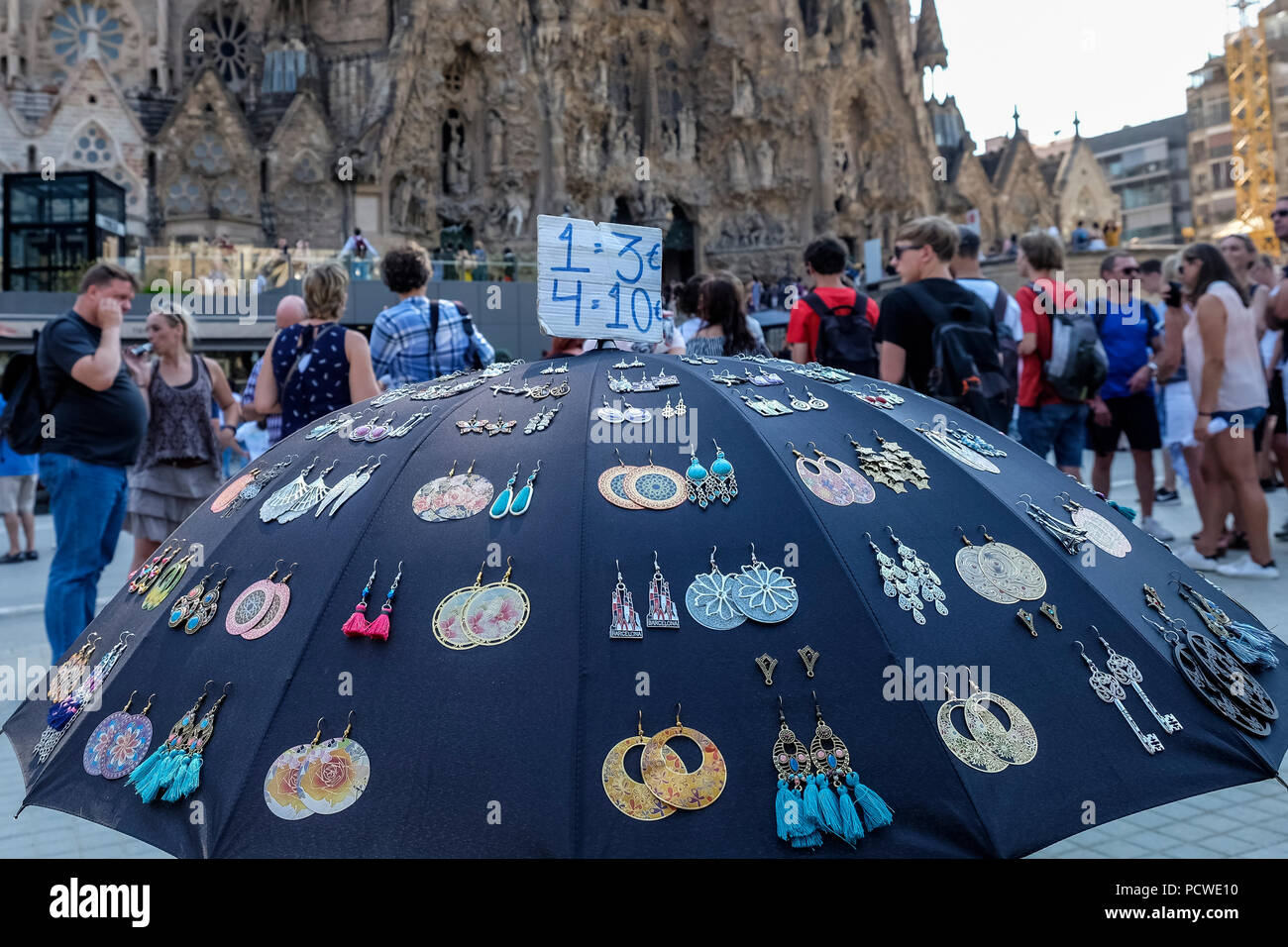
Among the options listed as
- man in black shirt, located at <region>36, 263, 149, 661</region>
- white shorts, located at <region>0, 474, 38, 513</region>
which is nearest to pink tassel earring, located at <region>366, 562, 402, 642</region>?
man in black shirt, located at <region>36, 263, 149, 661</region>

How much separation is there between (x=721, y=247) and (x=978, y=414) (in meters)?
33.3

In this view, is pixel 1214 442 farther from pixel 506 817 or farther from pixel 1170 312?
pixel 506 817

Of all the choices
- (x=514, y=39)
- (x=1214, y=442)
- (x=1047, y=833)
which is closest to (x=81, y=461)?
(x=1047, y=833)

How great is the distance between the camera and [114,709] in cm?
249

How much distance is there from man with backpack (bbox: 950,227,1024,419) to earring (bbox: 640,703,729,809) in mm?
4077

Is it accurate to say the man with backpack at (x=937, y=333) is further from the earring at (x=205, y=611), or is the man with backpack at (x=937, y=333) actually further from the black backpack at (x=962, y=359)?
the earring at (x=205, y=611)

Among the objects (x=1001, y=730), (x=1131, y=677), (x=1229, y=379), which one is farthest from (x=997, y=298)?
(x=1001, y=730)

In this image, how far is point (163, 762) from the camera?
2283 millimetres

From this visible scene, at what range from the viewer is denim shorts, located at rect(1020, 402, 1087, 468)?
6844mm

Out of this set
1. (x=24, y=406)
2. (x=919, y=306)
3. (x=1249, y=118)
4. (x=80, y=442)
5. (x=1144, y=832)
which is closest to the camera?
(x=1144, y=832)

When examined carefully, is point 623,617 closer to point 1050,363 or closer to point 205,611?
point 205,611

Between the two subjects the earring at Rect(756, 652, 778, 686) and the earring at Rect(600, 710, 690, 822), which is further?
the earring at Rect(756, 652, 778, 686)

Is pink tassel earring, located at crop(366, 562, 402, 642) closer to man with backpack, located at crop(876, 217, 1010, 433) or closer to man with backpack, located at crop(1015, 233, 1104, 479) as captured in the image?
man with backpack, located at crop(876, 217, 1010, 433)

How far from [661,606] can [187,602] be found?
3.84ft
